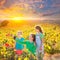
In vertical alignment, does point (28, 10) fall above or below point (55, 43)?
above

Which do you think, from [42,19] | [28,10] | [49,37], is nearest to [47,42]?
[49,37]

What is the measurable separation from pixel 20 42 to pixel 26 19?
0.82ft

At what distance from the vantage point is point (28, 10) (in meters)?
2.09

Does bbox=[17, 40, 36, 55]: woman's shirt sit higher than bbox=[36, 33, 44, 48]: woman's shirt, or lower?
lower

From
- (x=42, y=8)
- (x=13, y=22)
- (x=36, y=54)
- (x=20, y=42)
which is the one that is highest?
(x=42, y=8)

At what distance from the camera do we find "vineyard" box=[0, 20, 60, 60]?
203cm

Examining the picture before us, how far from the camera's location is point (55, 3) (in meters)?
2.08

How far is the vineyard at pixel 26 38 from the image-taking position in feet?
6.66

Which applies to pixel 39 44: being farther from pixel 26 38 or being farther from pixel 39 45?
pixel 26 38

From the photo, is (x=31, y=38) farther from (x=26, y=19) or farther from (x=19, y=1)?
(x=19, y=1)

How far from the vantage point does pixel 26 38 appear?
2.04 meters

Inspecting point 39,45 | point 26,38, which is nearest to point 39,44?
point 39,45

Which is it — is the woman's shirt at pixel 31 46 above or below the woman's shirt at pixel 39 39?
below

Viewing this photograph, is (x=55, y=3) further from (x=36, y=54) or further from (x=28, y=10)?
(x=36, y=54)
